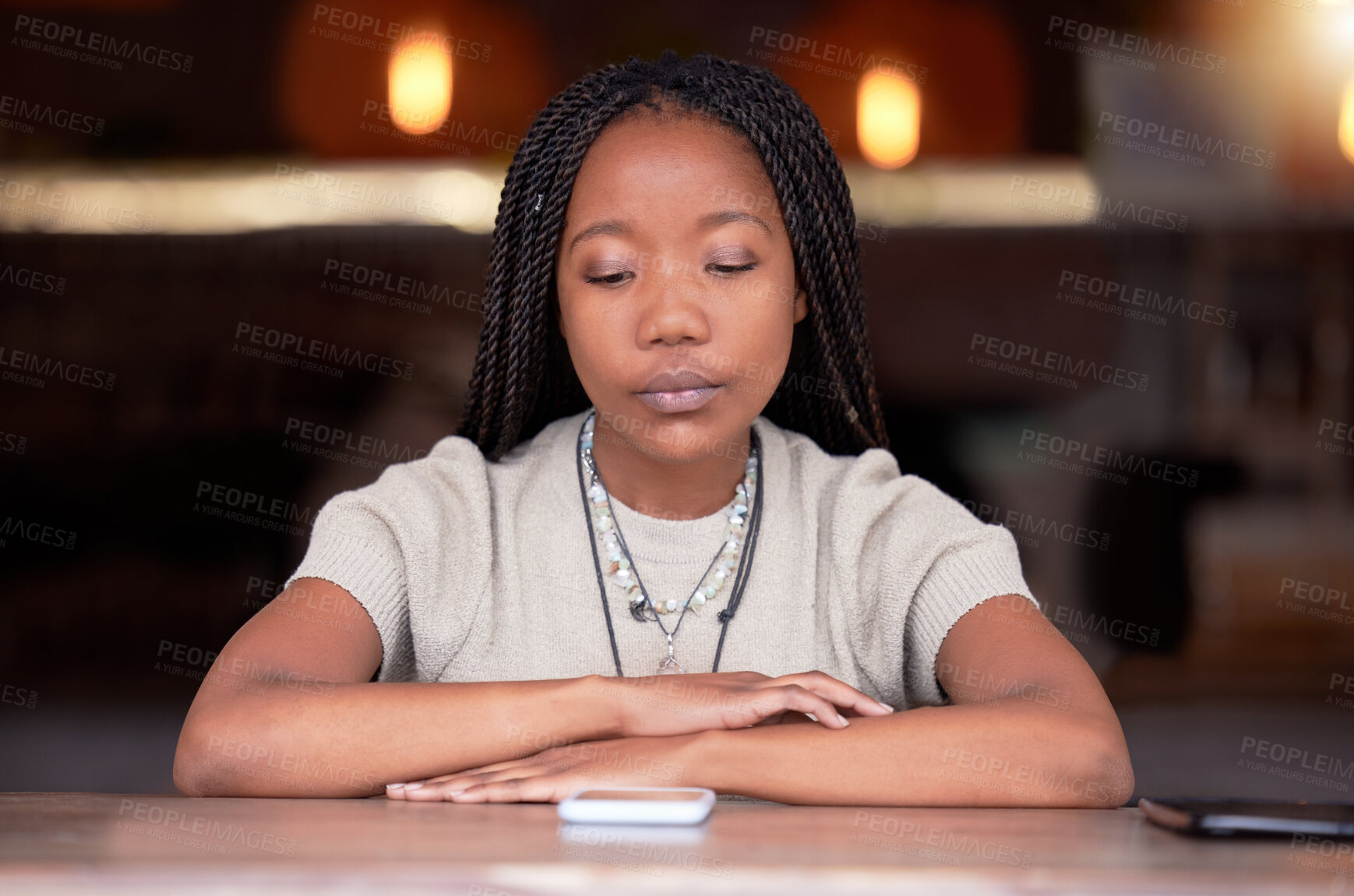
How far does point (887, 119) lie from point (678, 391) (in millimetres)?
2373

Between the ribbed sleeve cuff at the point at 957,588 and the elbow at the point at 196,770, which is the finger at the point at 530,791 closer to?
the elbow at the point at 196,770

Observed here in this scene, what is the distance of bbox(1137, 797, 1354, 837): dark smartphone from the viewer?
79 centimetres

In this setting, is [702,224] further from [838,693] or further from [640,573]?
[838,693]

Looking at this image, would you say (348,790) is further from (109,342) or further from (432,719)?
(109,342)

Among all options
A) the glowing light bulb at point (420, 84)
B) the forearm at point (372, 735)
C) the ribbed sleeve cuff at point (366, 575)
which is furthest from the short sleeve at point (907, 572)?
the glowing light bulb at point (420, 84)

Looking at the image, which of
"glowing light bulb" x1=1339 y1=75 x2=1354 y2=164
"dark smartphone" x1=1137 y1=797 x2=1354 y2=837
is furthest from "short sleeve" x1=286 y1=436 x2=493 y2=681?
"glowing light bulb" x1=1339 y1=75 x2=1354 y2=164

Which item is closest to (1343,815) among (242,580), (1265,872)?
(1265,872)

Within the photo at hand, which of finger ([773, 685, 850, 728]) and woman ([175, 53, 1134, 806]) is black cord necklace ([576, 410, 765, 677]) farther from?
finger ([773, 685, 850, 728])

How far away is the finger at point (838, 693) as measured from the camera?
117 centimetres

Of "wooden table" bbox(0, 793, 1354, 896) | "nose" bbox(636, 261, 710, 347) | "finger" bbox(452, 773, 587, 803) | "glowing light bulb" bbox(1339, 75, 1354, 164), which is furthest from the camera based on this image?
"glowing light bulb" bbox(1339, 75, 1354, 164)

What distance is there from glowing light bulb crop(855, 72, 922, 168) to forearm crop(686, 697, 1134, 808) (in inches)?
101

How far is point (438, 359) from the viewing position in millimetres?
3340

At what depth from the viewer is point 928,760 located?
1.06 m

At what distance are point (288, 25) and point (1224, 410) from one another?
115 inches
